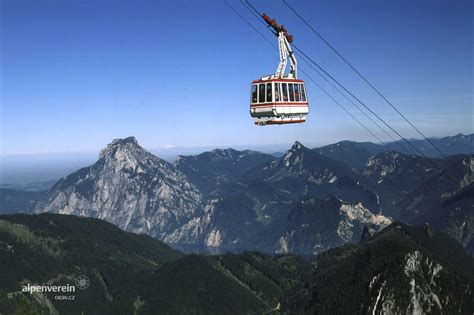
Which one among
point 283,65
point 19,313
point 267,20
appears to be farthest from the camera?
point 19,313

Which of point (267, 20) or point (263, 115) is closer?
point (267, 20)

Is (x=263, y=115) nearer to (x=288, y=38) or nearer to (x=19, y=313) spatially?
(x=288, y=38)

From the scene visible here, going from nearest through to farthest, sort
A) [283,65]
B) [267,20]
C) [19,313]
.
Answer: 1. [267,20]
2. [283,65]
3. [19,313]

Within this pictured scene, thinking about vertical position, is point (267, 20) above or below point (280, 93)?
above

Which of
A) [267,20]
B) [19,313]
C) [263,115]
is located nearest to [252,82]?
[263,115]
